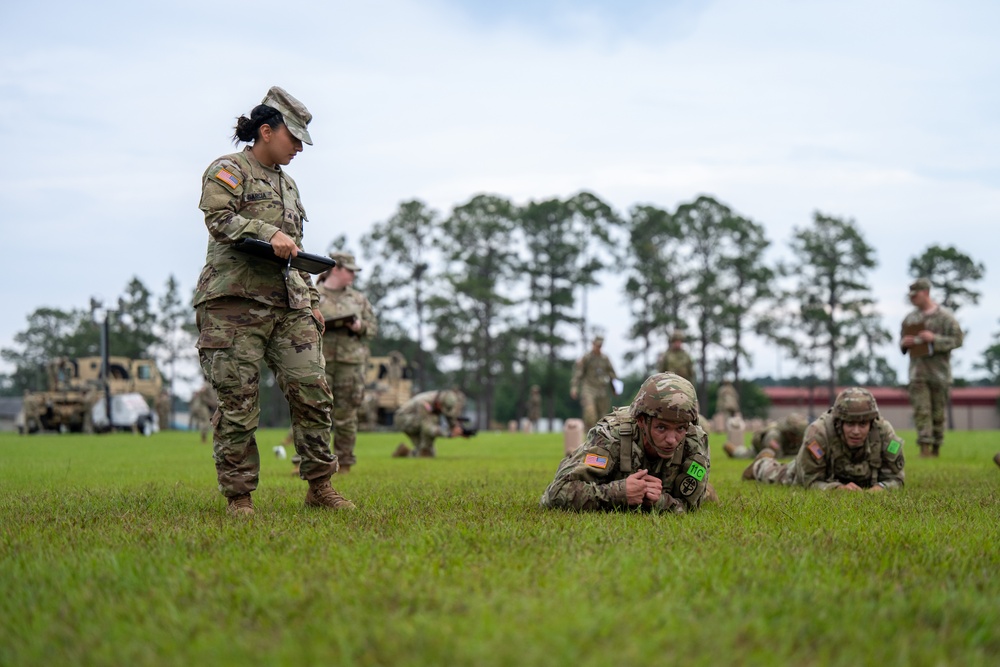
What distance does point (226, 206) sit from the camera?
603 centimetres

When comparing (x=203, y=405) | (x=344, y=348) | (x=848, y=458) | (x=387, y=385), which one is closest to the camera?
(x=848, y=458)

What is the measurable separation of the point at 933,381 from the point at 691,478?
31.4 feet

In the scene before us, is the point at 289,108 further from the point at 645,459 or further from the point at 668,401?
the point at 645,459

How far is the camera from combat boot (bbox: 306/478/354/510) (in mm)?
6434

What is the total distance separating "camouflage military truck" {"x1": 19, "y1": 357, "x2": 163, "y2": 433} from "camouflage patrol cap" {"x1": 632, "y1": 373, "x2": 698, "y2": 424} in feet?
122

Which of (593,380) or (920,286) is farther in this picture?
(593,380)

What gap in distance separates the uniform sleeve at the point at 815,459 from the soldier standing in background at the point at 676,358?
470 inches

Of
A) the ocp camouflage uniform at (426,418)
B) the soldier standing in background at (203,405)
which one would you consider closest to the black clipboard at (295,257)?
the ocp camouflage uniform at (426,418)

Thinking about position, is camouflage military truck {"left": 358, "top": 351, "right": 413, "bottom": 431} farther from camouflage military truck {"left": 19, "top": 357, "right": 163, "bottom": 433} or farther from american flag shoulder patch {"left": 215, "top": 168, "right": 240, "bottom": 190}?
american flag shoulder patch {"left": 215, "top": 168, "right": 240, "bottom": 190}

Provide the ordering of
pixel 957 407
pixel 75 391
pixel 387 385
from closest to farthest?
pixel 75 391, pixel 387 385, pixel 957 407

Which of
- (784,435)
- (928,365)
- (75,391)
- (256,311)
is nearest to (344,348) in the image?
(256,311)

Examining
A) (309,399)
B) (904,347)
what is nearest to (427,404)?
(904,347)

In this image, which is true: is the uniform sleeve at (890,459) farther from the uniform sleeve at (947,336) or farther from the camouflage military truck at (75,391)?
the camouflage military truck at (75,391)

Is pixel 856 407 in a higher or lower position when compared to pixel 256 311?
lower
